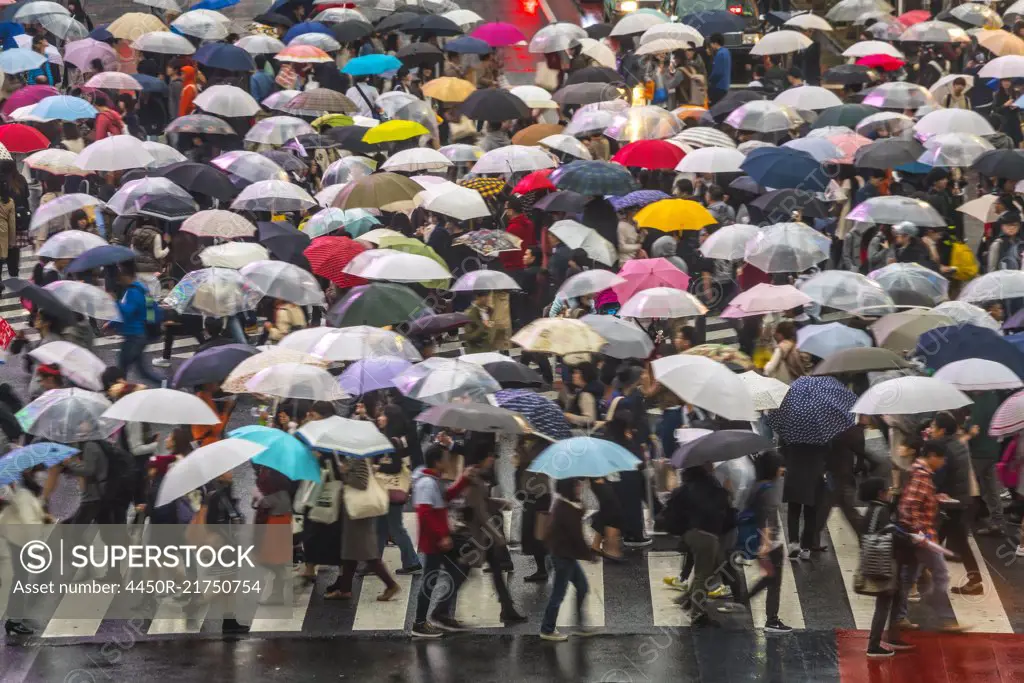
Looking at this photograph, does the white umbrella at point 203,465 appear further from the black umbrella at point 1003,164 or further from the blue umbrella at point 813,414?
the black umbrella at point 1003,164

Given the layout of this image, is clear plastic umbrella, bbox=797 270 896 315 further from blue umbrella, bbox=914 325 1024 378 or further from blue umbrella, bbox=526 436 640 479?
blue umbrella, bbox=526 436 640 479

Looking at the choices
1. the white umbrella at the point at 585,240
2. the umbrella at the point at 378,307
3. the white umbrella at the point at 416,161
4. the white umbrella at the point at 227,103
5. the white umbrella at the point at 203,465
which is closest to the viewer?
the white umbrella at the point at 203,465

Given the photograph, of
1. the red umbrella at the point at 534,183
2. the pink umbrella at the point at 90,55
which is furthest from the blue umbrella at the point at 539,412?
the pink umbrella at the point at 90,55

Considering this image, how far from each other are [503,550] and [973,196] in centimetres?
1387

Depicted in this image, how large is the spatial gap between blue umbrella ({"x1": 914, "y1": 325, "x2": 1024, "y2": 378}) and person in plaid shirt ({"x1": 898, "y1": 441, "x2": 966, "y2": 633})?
1.83m

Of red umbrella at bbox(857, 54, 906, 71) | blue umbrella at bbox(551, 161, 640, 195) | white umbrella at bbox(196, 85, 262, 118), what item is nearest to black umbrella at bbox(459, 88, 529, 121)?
white umbrella at bbox(196, 85, 262, 118)

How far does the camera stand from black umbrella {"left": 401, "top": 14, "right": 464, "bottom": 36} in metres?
28.2

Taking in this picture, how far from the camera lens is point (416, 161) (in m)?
21.7

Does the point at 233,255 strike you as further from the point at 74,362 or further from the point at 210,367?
the point at 74,362

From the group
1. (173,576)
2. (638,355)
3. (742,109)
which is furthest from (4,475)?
(742,109)

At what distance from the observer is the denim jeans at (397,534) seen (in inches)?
586

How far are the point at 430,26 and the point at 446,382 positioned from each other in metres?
14.3

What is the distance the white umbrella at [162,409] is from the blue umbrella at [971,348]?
648 centimetres

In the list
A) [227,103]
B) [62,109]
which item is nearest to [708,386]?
[227,103]
